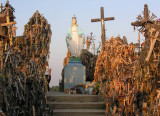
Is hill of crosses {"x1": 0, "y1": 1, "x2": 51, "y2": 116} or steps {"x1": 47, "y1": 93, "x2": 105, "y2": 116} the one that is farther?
steps {"x1": 47, "y1": 93, "x2": 105, "y2": 116}

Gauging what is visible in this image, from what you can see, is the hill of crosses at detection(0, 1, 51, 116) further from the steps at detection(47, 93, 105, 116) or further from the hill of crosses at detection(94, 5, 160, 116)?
the hill of crosses at detection(94, 5, 160, 116)

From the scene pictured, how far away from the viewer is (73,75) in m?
11.9

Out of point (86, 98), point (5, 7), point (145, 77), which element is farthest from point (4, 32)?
point (145, 77)

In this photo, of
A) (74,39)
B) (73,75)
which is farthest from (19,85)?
(74,39)

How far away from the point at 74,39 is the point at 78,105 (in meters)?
4.60

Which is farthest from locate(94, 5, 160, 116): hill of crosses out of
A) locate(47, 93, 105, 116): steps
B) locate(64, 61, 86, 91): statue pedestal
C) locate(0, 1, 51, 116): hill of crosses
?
locate(0, 1, 51, 116): hill of crosses

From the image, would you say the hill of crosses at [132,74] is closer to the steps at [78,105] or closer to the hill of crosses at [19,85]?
the steps at [78,105]

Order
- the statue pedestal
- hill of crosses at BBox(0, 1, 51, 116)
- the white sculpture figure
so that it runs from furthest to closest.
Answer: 1. the white sculpture figure
2. the statue pedestal
3. hill of crosses at BBox(0, 1, 51, 116)

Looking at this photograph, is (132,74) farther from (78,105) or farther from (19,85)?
(19,85)

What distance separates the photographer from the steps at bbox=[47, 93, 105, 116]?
A: 820cm

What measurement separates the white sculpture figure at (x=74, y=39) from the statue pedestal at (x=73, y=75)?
952 millimetres

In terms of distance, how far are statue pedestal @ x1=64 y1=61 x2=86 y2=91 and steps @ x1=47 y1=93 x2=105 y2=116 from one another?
8.71 feet

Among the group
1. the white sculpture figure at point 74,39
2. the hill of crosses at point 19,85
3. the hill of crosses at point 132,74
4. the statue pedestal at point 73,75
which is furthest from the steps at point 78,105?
the white sculpture figure at point 74,39

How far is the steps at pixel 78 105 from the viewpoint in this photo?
8.20 metres
